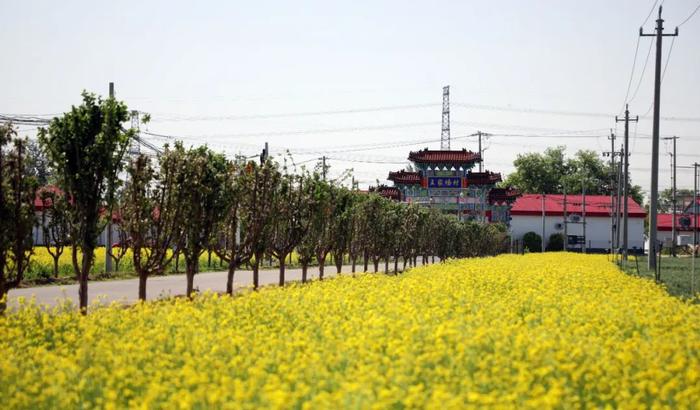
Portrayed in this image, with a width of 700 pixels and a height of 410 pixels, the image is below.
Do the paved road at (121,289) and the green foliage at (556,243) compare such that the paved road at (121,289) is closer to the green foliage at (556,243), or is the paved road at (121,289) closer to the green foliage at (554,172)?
the green foliage at (556,243)

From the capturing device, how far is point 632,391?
8.77 metres

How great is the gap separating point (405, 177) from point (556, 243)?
26.1 m

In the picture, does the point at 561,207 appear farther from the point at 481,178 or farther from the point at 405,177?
the point at 405,177

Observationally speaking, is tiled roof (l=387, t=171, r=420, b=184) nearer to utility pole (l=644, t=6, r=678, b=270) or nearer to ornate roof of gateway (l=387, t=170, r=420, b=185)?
ornate roof of gateway (l=387, t=170, r=420, b=185)

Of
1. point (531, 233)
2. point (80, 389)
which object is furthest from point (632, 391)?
point (531, 233)

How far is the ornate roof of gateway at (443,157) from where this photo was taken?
84.2 m

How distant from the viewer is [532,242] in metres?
101

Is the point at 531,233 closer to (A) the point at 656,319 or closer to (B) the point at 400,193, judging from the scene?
(B) the point at 400,193

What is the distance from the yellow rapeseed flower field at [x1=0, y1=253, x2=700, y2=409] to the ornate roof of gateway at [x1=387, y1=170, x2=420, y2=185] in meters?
70.3

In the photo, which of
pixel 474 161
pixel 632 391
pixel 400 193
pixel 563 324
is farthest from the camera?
pixel 400 193

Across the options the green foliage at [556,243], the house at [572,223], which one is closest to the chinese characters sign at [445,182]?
the green foliage at [556,243]

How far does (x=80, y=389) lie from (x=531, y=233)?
97197 millimetres

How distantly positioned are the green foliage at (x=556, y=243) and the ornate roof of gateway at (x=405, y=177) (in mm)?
24594

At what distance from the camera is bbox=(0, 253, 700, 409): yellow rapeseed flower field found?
7.54 meters
